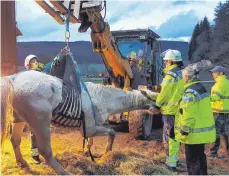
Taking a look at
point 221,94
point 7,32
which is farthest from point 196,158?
point 7,32

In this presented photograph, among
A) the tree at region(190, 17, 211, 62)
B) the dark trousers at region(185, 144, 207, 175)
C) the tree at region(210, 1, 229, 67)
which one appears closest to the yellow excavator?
the dark trousers at region(185, 144, 207, 175)

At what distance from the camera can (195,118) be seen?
13.7 feet

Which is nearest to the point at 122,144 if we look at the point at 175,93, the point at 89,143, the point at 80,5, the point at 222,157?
the point at 89,143

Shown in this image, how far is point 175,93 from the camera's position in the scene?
17.4 ft

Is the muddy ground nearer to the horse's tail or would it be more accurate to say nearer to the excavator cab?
the horse's tail

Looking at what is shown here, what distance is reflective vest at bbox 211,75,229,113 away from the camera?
655cm

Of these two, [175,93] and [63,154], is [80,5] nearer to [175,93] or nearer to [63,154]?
[175,93]

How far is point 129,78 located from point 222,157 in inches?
126

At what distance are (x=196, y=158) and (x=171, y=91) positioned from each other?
129 cm

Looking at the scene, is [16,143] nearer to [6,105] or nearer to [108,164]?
[6,105]

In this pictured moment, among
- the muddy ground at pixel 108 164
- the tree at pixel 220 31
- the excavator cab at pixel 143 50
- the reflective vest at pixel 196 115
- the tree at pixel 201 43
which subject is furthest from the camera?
the tree at pixel 201 43

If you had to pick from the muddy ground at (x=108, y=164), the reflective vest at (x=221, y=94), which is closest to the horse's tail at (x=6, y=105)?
the muddy ground at (x=108, y=164)

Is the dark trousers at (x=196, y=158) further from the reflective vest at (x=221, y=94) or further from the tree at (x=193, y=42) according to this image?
the tree at (x=193, y=42)

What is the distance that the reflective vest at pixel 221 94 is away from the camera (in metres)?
6.55
